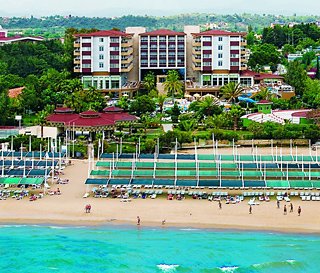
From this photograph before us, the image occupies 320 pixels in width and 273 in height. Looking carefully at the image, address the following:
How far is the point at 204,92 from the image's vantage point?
3433 inches

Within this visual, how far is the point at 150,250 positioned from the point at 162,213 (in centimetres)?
533

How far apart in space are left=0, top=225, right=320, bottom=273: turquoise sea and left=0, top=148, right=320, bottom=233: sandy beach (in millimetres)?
1054

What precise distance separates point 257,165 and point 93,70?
41075 mm

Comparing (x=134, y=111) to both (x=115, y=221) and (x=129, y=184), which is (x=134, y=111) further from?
(x=115, y=221)

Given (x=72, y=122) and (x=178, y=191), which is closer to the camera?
(x=178, y=191)

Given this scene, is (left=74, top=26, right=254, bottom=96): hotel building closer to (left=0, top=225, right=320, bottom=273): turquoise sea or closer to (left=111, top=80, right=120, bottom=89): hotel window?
(left=111, top=80, right=120, bottom=89): hotel window

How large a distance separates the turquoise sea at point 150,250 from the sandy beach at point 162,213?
105 cm

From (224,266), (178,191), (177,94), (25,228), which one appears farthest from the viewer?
(177,94)

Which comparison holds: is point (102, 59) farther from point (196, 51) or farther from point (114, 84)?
point (196, 51)

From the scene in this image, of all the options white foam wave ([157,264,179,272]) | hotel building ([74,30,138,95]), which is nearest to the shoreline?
white foam wave ([157,264,179,272])

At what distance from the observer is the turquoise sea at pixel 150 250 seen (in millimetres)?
35625

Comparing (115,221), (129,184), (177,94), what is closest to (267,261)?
(115,221)

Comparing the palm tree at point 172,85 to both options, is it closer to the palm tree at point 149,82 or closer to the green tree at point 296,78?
the palm tree at point 149,82

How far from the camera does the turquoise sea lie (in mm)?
35625
